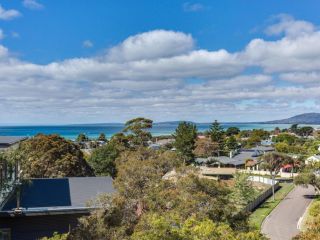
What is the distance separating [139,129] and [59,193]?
33.0m

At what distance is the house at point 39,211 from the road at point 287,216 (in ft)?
48.7

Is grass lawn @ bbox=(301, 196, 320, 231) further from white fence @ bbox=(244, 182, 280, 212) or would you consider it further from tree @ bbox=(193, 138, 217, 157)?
tree @ bbox=(193, 138, 217, 157)

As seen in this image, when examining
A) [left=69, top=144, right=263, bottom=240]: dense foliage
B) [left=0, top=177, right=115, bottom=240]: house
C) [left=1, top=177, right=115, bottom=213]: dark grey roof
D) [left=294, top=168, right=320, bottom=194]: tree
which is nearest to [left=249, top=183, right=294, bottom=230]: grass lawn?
[left=294, top=168, right=320, bottom=194]: tree

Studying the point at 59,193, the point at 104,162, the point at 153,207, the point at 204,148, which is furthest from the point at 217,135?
the point at 153,207

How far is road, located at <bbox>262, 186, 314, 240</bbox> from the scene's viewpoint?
2853 cm

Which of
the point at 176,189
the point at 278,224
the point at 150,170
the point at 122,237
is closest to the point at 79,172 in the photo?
the point at 278,224

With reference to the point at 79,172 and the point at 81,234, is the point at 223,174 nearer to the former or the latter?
the point at 79,172

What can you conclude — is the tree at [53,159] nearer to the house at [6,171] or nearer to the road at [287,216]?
the house at [6,171]

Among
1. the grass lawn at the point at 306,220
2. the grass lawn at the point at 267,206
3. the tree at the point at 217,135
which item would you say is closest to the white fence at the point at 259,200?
the grass lawn at the point at 267,206

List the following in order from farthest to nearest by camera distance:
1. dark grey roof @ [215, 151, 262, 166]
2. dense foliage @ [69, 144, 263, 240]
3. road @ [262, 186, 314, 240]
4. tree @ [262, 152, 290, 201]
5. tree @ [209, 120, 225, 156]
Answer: tree @ [209, 120, 225, 156]
dark grey roof @ [215, 151, 262, 166]
tree @ [262, 152, 290, 201]
road @ [262, 186, 314, 240]
dense foliage @ [69, 144, 263, 240]

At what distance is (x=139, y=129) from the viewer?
52469mm

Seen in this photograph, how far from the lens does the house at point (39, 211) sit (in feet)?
56.0

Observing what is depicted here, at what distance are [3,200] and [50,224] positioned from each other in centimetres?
239

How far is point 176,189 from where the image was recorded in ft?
46.2
